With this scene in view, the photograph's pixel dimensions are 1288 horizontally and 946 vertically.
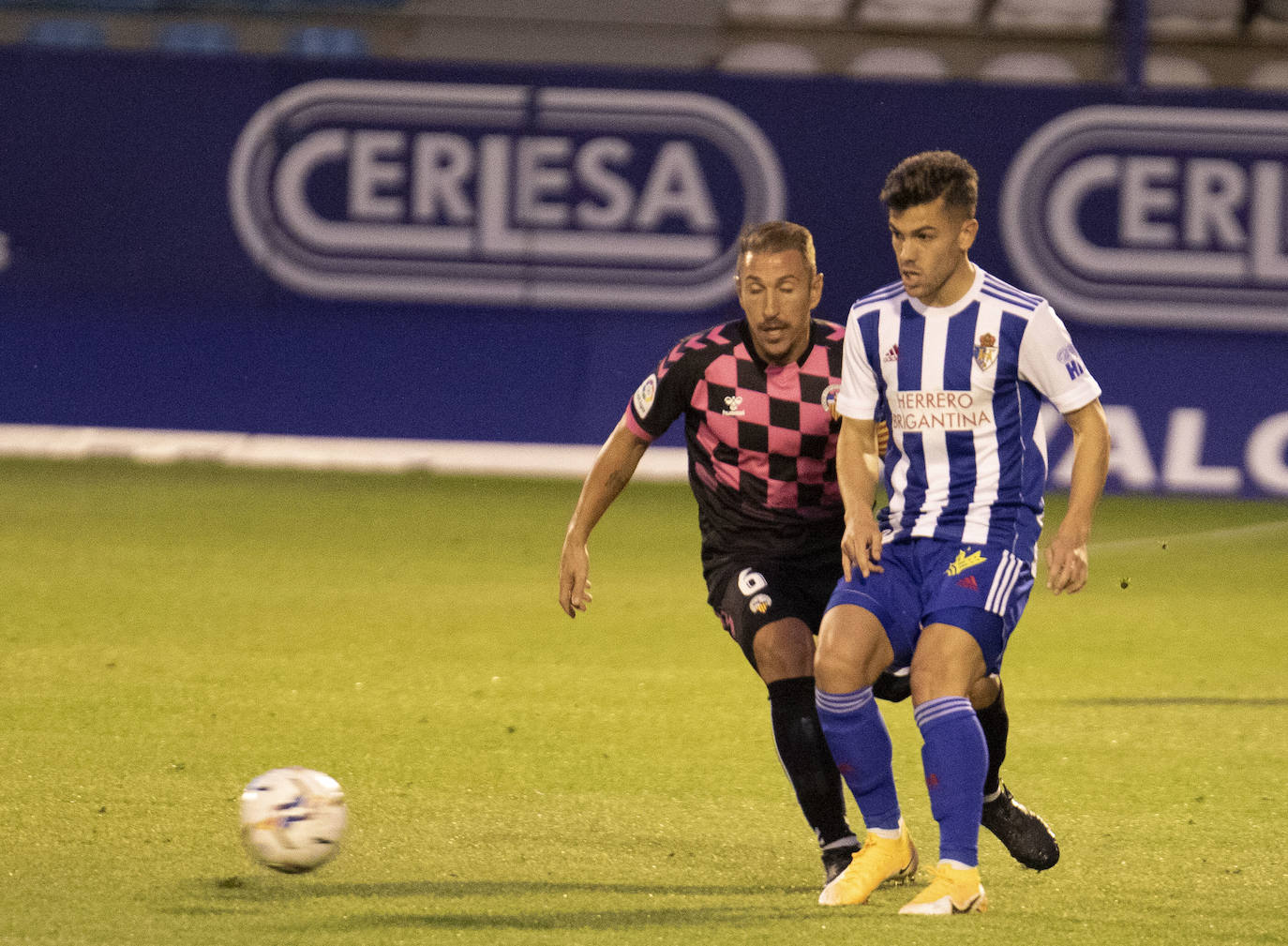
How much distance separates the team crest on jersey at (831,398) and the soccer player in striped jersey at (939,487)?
0.42 metres

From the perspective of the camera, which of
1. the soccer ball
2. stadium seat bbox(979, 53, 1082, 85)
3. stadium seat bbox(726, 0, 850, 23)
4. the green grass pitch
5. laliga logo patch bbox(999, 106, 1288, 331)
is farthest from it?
stadium seat bbox(726, 0, 850, 23)

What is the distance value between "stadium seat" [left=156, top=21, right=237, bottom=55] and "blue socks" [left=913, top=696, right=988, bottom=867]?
11054 millimetres

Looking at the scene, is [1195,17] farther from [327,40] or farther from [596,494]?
[596,494]

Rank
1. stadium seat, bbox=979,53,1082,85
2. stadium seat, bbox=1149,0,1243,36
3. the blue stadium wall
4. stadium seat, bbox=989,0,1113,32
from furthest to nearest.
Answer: stadium seat, bbox=1149,0,1243,36
stadium seat, bbox=989,0,1113,32
stadium seat, bbox=979,53,1082,85
the blue stadium wall

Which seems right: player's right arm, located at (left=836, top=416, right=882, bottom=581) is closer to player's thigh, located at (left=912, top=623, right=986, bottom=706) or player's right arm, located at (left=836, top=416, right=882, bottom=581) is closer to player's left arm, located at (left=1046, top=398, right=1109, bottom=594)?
player's thigh, located at (left=912, top=623, right=986, bottom=706)

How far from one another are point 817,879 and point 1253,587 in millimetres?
5266

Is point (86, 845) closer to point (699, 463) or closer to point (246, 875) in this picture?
point (246, 875)

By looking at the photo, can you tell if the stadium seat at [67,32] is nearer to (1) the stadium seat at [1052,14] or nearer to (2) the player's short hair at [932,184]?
(1) the stadium seat at [1052,14]

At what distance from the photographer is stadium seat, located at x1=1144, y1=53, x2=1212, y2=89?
1421 cm

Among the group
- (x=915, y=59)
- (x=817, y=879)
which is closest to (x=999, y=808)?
(x=817, y=879)

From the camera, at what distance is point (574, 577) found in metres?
4.75

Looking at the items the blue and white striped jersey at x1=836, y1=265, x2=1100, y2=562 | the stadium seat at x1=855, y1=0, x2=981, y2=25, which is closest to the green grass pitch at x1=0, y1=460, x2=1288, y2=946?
the blue and white striped jersey at x1=836, y1=265, x2=1100, y2=562

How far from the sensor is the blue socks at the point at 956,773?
407cm

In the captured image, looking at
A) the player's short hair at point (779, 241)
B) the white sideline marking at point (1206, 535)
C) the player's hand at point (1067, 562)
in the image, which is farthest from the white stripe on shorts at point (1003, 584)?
the white sideline marking at point (1206, 535)
